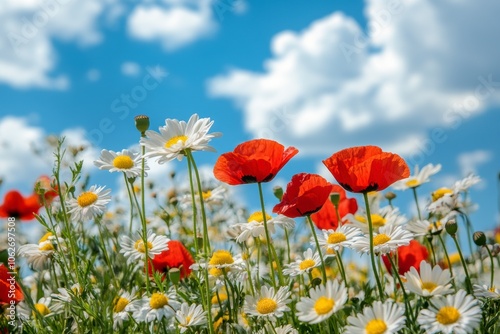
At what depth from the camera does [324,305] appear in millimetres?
1552

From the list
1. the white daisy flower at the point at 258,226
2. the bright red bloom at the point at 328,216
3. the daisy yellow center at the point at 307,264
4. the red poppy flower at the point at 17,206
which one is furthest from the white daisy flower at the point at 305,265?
the red poppy flower at the point at 17,206

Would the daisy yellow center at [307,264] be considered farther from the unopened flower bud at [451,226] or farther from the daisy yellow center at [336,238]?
the unopened flower bud at [451,226]

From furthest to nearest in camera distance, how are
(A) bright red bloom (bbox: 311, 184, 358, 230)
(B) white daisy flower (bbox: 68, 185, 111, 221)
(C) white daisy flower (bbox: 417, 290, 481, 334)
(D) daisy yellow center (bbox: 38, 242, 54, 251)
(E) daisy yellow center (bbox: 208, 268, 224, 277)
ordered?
(A) bright red bloom (bbox: 311, 184, 358, 230) < (D) daisy yellow center (bbox: 38, 242, 54, 251) < (B) white daisy flower (bbox: 68, 185, 111, 221) < (E) daisy yellow center (bbox: 208, 268, 224, 277) < (C) white daisy flower (bbox: 417, 290, 481, 334)

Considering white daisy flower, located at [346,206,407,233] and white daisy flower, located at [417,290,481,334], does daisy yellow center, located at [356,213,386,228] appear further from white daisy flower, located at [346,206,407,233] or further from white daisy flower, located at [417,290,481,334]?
white daisy flower, located at [417,290,481,334]

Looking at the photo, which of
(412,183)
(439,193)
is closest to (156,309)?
(439,193)

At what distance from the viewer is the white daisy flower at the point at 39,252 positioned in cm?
226

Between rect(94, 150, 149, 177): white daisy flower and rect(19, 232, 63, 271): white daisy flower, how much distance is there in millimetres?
341

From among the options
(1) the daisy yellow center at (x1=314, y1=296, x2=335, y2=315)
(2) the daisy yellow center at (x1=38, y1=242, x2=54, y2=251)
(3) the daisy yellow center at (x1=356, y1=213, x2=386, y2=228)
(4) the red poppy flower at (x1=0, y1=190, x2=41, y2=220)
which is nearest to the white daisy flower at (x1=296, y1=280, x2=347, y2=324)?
(1) the daisy yellow center at (x1=314, y1=296, x2=335, y2=315)

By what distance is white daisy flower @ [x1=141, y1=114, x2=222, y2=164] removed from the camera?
1.77 m

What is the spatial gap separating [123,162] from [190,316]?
1.89 feet

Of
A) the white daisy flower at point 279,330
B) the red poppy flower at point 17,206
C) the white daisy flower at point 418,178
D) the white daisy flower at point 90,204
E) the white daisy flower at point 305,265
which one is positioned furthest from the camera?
the red poppy flower at point 17,206

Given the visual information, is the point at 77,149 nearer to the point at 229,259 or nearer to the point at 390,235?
the point at 229,259

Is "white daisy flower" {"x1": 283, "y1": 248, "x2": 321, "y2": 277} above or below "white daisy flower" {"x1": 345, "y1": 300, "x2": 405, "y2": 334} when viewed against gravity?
above

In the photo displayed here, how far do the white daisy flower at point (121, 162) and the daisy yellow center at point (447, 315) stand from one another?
1005 millimetres
